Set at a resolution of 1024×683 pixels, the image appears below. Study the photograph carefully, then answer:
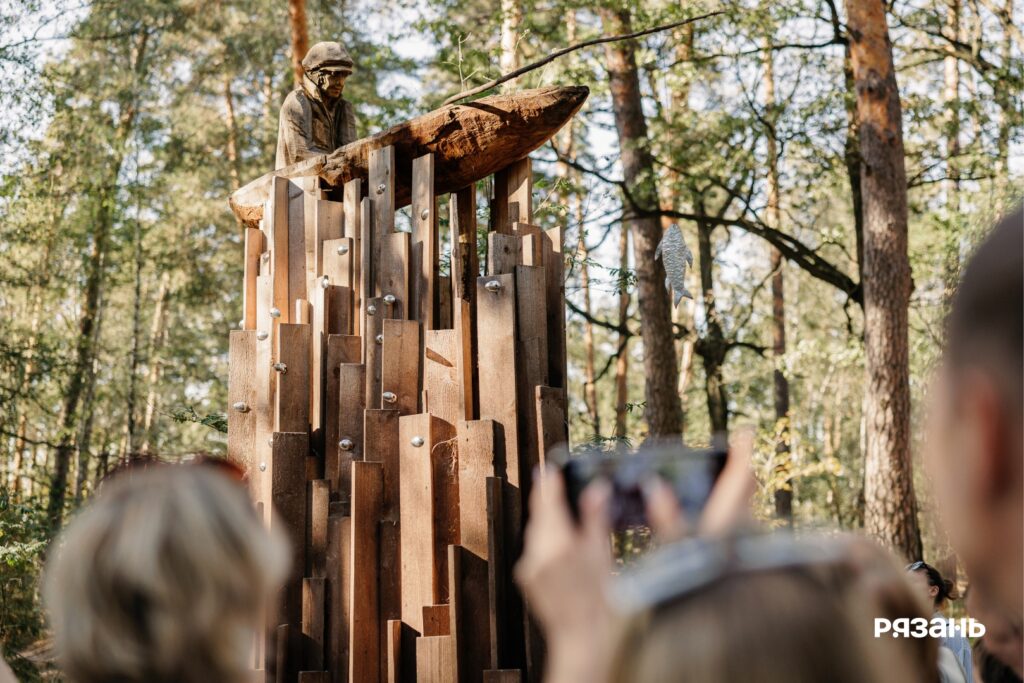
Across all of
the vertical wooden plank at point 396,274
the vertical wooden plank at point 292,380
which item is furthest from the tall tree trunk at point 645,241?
the vertical wooden plank at point 292,380

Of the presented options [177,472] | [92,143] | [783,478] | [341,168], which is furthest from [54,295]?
[177,472]

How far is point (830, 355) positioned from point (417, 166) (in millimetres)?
8168

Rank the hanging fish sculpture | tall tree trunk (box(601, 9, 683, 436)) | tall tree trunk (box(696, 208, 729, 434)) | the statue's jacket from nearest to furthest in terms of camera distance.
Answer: the statue's jacket → the hanging fish sculpture → tall tree trunk (box(601, 9, 683, 436)) → tall tree trunk (box(696, 208, 729, 434))

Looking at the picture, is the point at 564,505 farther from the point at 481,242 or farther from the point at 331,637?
the point at 481,242

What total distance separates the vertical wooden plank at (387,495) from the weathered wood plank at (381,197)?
0.73m

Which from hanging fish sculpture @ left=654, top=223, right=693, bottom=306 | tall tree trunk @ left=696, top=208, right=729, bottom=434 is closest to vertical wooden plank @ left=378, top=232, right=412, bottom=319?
hanging fish sculpture @ left=654, top=223, right=693, bottom=306

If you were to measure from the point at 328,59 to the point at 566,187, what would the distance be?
241 centimetres

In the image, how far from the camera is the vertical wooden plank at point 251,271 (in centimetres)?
557

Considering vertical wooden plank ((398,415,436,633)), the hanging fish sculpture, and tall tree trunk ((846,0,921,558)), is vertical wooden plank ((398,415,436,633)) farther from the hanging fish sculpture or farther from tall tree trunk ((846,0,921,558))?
tall tree trunk ((846,0,921,558))

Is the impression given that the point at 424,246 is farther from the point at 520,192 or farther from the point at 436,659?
the point at 436,659

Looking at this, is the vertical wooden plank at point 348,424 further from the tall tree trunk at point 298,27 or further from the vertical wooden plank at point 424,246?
the tall tree trunk at point 298,27

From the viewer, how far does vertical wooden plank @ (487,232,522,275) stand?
4676 millimetres

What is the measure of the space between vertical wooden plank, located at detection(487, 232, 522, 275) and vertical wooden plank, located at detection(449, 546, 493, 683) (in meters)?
1.28

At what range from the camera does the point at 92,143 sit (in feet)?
52.4
